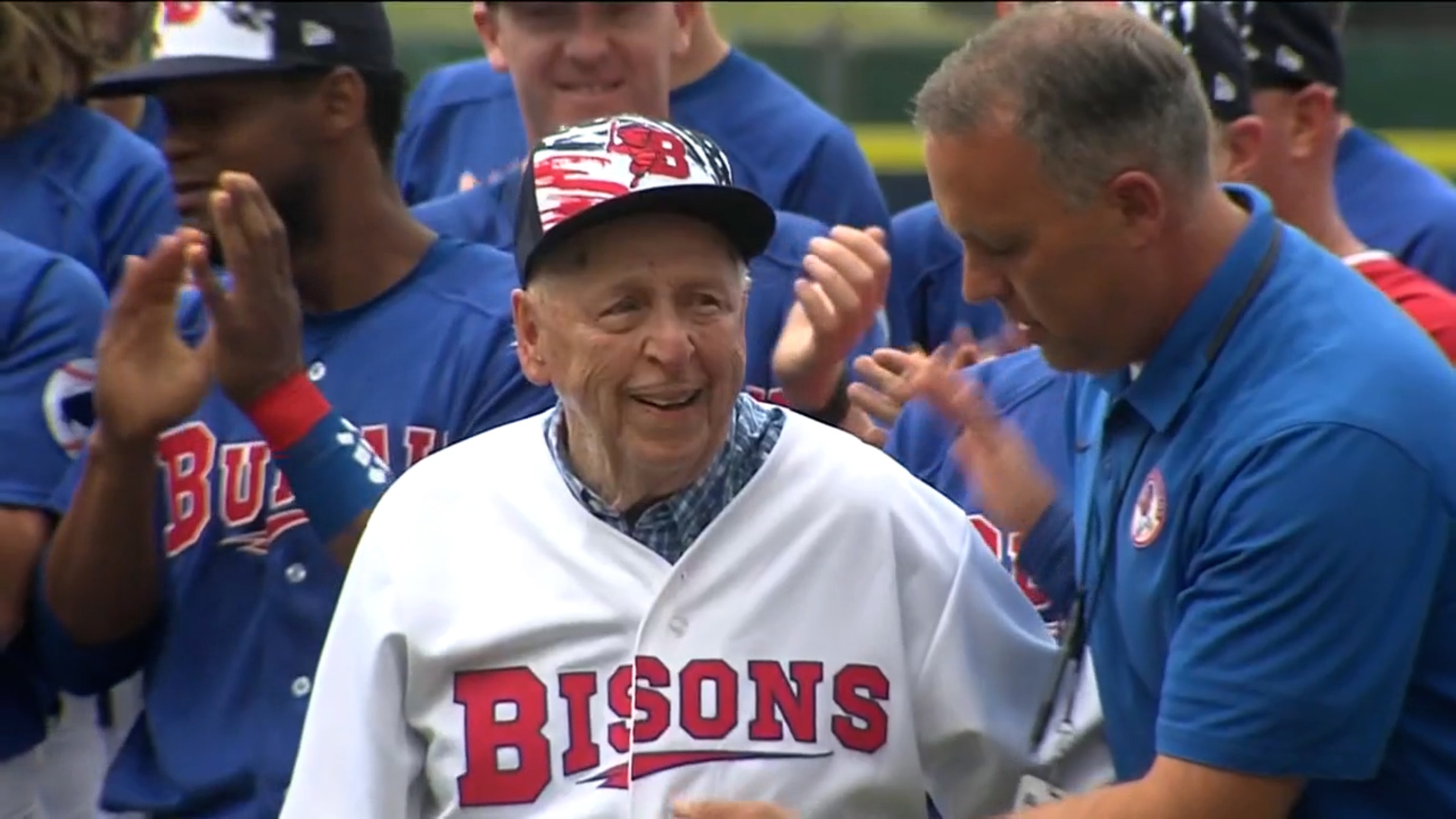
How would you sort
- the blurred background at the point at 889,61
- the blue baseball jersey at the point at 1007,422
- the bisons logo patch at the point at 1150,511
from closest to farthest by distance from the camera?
the bisons logo patch at the point at 1150,511, the blue baseball jersey at the point at 1007,422, the blurred background at the point at 889,61

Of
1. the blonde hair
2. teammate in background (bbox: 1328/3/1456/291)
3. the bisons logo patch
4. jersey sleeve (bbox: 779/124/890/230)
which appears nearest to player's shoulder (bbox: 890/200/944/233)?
jersey sleeve (bbox: 779/124/890/230)

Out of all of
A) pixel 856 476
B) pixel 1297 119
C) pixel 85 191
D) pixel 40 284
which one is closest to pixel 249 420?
pixel 40 284

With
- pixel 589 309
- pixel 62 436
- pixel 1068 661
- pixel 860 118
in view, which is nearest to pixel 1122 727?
pixel 1068 661

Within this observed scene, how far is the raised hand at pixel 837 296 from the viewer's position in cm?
401

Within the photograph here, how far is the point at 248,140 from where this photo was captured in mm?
4426

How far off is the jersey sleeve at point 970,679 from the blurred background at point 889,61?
19.4 feet

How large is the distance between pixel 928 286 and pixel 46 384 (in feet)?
5.75

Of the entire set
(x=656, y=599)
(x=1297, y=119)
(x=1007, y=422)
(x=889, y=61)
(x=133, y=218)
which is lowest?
(x=889, y=61)

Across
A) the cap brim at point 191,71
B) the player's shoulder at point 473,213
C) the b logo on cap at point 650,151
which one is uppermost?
the b logo on cap at point 650,151

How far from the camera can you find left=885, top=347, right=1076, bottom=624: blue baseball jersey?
153 inches

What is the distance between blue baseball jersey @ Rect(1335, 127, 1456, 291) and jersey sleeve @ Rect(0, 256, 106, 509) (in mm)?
2540

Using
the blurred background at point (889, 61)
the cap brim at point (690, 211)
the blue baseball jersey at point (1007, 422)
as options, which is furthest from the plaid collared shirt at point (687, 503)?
the blurred background at point (889, 61)

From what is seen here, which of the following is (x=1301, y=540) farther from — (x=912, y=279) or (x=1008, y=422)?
(x=912, y=279)

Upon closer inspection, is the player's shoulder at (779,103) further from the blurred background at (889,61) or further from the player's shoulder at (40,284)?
the blurred background at (889,61)
